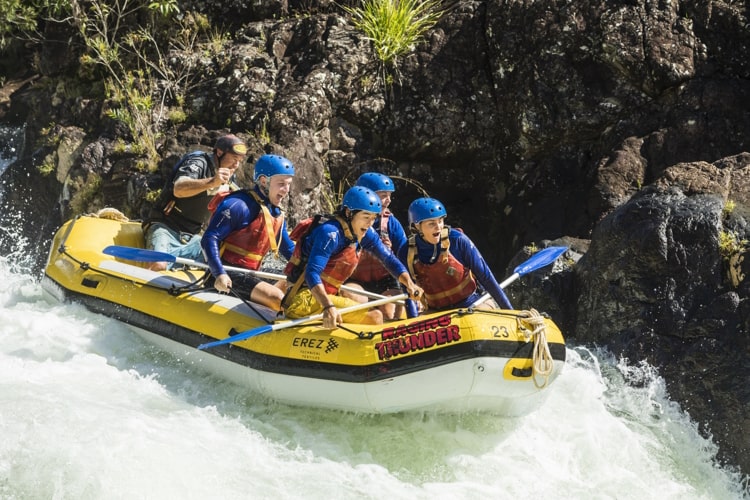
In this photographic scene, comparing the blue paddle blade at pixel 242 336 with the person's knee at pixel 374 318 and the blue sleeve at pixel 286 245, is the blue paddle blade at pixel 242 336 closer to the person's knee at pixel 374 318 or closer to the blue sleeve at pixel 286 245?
the person's knee at pixel 374 318

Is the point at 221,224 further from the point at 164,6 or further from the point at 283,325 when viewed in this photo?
the point at 164,6

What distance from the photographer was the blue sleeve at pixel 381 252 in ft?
18.2

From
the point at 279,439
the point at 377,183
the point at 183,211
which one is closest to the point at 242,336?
the point at 279,439

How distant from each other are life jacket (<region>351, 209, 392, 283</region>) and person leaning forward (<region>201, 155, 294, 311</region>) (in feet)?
1.87

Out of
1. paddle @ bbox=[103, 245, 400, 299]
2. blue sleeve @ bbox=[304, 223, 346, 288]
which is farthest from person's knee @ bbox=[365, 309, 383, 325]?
blue sleeve @ bbox=[304, 223, 346, 288]

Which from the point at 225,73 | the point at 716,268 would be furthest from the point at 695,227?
the point at 225,73

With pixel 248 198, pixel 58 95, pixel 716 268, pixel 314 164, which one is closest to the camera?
pixel 248 198

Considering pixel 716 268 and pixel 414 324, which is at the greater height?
pixel 716 268

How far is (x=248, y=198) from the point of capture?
5.98 metres

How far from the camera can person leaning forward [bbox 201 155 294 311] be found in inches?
228

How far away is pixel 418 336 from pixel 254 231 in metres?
1.67

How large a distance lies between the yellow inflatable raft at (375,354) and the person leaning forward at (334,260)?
0.20 meters

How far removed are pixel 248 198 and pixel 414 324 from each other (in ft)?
5.49

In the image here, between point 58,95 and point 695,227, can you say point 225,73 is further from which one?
point 695,227
